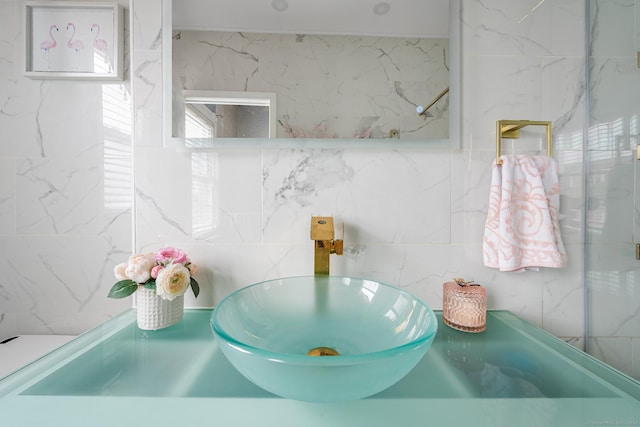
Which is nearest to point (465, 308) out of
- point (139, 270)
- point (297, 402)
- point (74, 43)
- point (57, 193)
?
point (297, 402)

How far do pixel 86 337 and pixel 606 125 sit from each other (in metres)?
1.63

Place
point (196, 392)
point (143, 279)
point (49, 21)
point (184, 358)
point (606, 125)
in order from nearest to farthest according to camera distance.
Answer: point (196, 392)
point (184, 358)
point (143, 279)
point (606, 125)
point (49, 21)

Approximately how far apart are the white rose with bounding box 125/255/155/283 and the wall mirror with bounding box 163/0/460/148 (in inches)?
15.2

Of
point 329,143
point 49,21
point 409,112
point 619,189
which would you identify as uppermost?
point 49,21

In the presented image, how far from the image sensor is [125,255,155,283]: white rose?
30.4 inches

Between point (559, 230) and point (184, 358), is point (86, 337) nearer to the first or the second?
point (184, 358)

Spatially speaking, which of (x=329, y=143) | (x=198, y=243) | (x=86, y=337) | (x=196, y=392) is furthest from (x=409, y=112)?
(x=86, y=337)

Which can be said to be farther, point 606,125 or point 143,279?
point 606,125

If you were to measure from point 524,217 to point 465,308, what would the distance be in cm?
36

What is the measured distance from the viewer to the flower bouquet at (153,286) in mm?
753

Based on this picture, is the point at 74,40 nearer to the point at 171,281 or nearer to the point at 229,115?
the point at 229,115

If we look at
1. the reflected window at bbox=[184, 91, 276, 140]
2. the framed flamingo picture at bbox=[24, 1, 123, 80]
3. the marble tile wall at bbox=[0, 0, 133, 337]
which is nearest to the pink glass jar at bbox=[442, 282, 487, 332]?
the reflected window at bbox=[184, 91, 276, 140]

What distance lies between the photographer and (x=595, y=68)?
3.04 ft

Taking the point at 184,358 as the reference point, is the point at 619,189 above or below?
above
